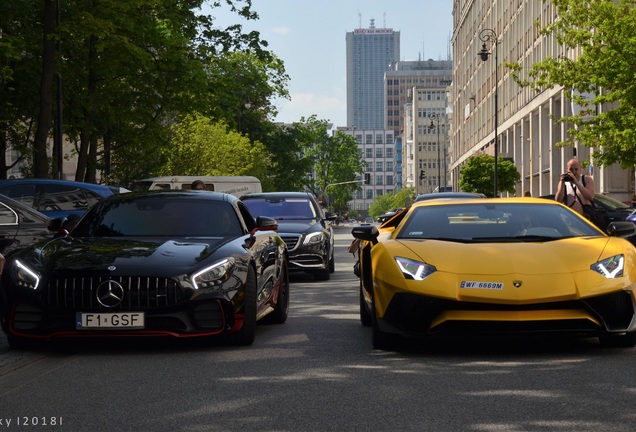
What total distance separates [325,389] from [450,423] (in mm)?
1338

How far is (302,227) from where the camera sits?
19641 mm

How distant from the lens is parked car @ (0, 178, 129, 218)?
62.8ft

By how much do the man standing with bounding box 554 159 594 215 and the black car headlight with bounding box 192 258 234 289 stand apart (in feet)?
29.3

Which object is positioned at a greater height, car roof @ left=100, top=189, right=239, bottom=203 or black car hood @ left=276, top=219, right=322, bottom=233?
car roof @ left=100, top=189, right=239, bottom=203

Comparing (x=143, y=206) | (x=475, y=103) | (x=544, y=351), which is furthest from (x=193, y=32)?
(x=475, y=103)

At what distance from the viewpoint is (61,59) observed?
3155 centimetres

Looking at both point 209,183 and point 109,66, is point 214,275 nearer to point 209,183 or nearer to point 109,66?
point 109,66

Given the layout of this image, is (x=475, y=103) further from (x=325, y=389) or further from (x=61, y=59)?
(x=325, y=389)

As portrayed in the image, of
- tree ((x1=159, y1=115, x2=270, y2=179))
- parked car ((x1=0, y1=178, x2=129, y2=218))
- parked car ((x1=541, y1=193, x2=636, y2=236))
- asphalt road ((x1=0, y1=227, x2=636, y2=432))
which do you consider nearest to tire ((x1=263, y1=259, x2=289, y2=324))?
asphalt road ((x1=0, y1=227, x2=636, y2=432))

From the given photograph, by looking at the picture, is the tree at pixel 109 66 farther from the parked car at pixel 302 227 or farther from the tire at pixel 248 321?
the tire at pixel 248 321

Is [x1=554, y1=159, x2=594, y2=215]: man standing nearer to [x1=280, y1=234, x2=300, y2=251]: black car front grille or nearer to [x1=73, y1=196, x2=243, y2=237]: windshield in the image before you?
[x1=280, y1=234, x2=300, y2=251]: black car front grille

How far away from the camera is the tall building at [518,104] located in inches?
Answer: 2227

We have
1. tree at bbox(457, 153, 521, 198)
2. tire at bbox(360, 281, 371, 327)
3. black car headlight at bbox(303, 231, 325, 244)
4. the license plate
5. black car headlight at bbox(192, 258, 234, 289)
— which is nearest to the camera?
the license plate

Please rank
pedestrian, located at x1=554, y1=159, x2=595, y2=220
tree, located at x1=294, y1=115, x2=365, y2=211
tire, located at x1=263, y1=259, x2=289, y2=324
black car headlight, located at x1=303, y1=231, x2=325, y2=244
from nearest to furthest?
1. tire, located at x1=263, y1=259, x2=289, y2=324
2. pedestrian, located at x1=554, y1=159, x2=595, y2=220
3. black car headlight, located at x1=303, y1=231, x2=325, y2=244
4. tree, located at x1=294, y1=115, x2=365, y2=211
